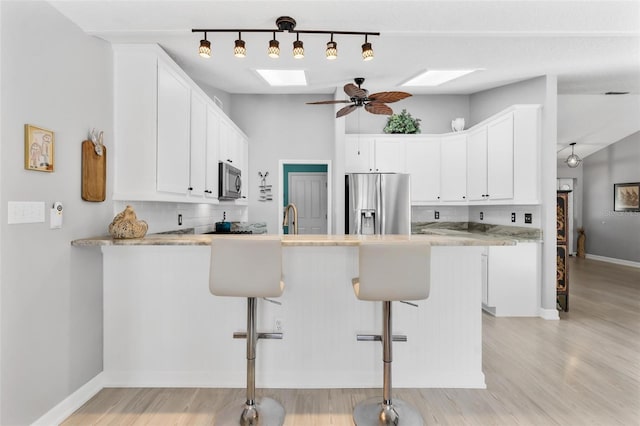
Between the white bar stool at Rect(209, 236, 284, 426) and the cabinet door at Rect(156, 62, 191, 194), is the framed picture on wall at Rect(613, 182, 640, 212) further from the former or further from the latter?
the cabinet door at Rect(156, 62, 191, 194)

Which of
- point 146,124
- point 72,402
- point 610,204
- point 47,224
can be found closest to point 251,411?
point 72,402

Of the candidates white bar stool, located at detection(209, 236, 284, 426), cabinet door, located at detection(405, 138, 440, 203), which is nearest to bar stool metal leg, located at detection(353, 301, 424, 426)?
white bar stool, located at detection(209, 236, 284, 426)

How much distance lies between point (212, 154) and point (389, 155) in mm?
2473

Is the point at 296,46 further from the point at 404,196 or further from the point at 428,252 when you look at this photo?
the point at 404,196

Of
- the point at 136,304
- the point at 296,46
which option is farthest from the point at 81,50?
the point at 136,304

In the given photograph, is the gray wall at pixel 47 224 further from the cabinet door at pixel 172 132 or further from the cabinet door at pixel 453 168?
the cabinet door at pixel 453 168

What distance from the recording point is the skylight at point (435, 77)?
3.94 metres

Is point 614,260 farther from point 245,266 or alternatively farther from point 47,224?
point 47,224

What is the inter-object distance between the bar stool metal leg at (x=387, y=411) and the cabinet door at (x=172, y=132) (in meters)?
1.90

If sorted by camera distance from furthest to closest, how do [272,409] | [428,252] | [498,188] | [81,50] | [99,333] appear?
Result: [498,188] → [99,333] → [81,50] → [272,409] → [428,252]

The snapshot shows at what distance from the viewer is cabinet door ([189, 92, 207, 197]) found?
3.03 meters

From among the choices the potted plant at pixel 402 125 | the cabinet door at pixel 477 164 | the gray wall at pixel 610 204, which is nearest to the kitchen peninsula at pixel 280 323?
the cabinet door at pixel 477 164

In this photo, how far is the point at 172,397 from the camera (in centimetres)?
222

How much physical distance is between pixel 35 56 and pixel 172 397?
7.21 feet
